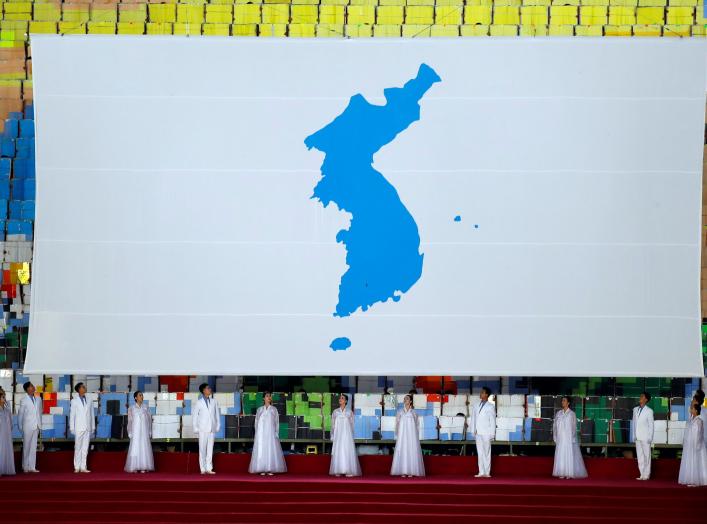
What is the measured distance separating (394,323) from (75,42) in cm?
481

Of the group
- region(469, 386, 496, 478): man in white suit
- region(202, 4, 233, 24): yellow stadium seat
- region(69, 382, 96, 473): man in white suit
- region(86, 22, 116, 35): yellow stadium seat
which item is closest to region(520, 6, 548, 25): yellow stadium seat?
region(202, 4, 233, 24): yellow stadium seat

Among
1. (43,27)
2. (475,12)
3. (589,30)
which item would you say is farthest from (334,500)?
(43,27)

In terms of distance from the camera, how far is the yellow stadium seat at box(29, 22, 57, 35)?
18547mm

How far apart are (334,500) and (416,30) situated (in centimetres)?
592

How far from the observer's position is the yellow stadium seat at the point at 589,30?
1828cm

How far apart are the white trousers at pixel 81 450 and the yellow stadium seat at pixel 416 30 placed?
6.01 meters

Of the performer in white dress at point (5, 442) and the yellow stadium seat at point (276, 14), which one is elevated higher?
the yellow stadium seat at point (276, 14)

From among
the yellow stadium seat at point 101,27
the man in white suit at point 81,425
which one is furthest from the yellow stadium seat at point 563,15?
the man in white suit at point 81,425

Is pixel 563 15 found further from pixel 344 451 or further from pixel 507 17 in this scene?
pixel 344 451

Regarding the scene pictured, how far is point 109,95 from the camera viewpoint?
17.3m

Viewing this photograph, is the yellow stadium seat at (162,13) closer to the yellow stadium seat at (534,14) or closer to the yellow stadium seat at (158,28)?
the yellow stadium seat at (158,28)

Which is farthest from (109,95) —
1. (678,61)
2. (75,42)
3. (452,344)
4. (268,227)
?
(678,61)

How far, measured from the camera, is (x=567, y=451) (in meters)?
17.2

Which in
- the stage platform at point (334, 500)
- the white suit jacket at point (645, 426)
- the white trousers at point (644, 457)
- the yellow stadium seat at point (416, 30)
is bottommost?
the stage platform at point (334, 500)
